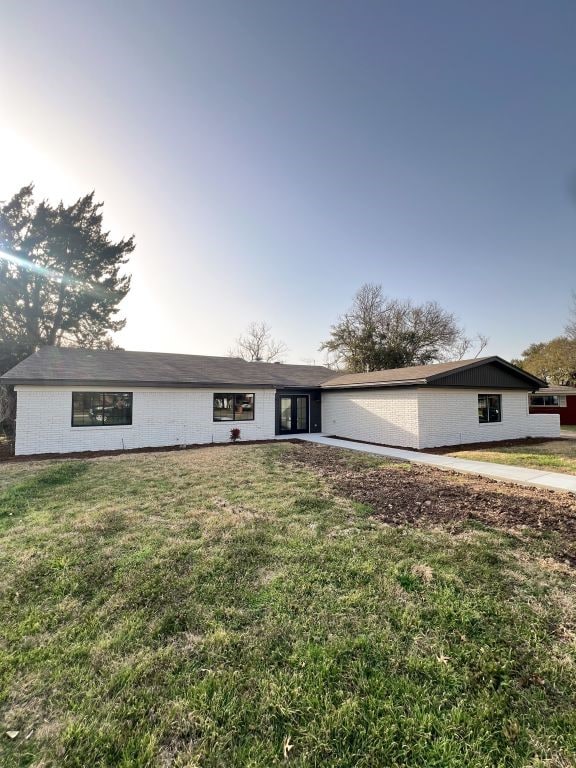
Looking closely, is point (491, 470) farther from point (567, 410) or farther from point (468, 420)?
point (567, 410)

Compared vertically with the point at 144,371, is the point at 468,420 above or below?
below

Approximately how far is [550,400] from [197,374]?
24.5 m

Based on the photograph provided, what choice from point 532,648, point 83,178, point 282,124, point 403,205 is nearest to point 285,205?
point 282,124

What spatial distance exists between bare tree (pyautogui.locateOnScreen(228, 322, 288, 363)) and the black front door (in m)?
25.2

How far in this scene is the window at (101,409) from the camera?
482 inches

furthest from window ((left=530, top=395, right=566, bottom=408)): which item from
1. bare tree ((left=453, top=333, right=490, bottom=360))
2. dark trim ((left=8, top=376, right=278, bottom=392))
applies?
dark trim ((left=8, top=376, right=278, bottom=392))

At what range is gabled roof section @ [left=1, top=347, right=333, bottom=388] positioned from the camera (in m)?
12.0

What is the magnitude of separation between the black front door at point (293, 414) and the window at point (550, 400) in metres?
17.4

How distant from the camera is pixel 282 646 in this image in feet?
8.38

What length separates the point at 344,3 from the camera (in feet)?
28.0

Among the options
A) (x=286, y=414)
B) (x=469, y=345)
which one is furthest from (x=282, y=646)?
(x=469, y=345)

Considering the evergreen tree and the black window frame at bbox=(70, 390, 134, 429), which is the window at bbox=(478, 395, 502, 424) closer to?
the black window frame at bbox=(70, 390, 134, 429)

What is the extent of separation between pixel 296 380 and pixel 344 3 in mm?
13501

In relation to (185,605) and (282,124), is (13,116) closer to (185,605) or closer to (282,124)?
(282,124)
